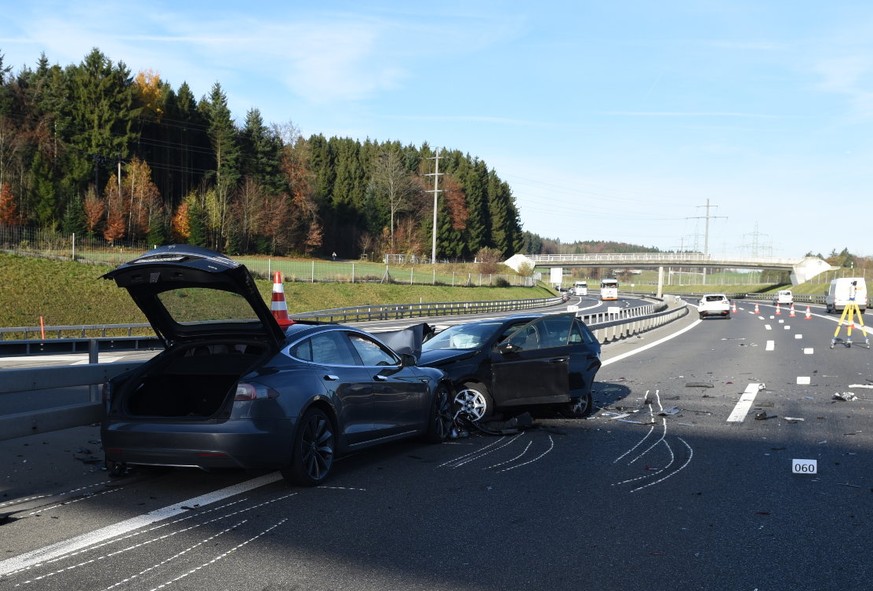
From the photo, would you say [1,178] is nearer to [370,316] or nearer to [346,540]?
[370,316]

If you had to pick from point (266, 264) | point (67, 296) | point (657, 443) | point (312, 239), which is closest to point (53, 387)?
point (657, 443)

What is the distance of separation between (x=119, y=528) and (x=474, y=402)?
17.5 ft

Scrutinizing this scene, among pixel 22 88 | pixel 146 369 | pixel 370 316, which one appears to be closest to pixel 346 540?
pixel 146 369

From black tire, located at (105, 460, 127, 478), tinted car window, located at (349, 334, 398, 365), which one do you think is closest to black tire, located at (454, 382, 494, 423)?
tinted car window, located at (349, 334, 398, 365)

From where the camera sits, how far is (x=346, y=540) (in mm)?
5598

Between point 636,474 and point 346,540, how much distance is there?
3.26 meters

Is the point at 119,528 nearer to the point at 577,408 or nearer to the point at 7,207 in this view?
the point at 577,408

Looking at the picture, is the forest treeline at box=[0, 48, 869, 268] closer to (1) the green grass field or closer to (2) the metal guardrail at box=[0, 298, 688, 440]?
(1) the green grass field

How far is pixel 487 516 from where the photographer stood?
6.23 meters

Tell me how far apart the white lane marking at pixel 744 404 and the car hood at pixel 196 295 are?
6.81 m

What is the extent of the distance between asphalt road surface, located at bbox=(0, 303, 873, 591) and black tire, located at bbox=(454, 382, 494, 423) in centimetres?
49

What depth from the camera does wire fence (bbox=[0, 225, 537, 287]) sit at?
45125 millimetres

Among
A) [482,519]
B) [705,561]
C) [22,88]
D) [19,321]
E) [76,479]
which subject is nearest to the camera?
[705,561]

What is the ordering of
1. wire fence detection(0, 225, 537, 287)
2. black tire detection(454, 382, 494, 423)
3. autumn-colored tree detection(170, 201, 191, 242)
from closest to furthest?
1. black tire detection(454, 382, 494, 423)
2. wire fence detection(0, 225, 537, 287)
3. autumn-colored tree detection(170, 201, 191, 242)
